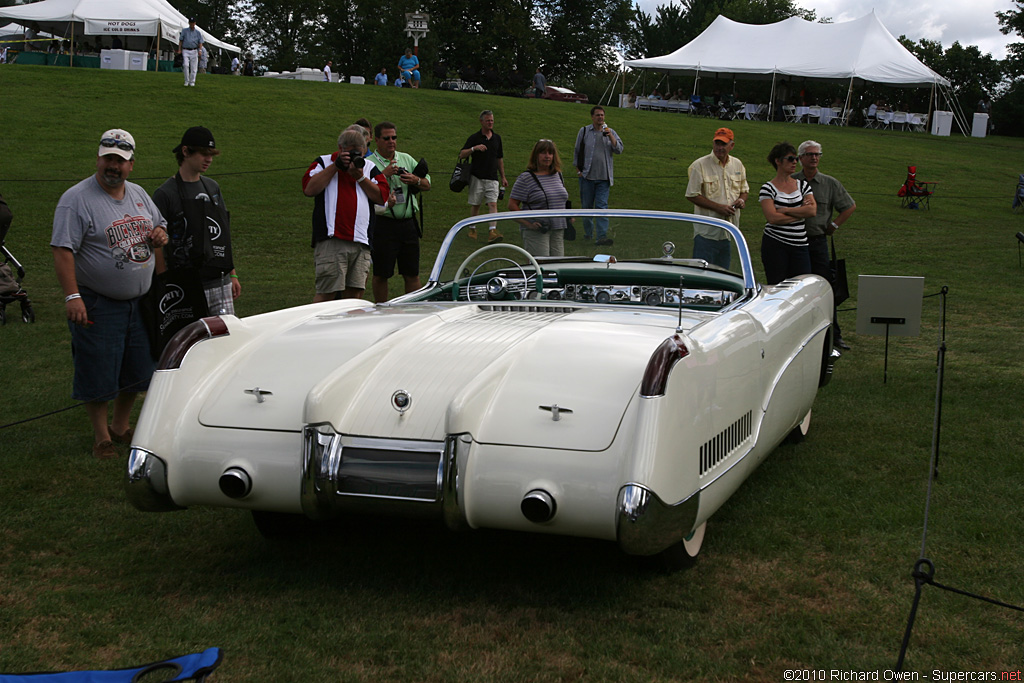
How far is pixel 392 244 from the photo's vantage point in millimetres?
8172

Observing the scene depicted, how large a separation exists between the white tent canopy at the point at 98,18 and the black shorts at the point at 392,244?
28.4 metres

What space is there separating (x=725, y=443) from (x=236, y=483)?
5.90ft

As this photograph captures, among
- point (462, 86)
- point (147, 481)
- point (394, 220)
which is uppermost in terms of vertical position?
point (462, 86)

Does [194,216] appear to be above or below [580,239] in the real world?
below

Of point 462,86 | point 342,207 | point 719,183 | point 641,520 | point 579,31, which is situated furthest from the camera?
point 579,31

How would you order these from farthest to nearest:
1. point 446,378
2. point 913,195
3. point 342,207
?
point 913,195 → point 342,207 → point 446,378

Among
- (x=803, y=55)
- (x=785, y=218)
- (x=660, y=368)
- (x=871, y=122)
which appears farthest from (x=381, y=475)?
(x=871, y=122)

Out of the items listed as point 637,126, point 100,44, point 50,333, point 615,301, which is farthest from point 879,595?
point 100,44

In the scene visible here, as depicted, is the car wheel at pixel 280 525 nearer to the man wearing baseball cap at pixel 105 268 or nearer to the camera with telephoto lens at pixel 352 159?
the man wearing baseball cap at pixel 105 268

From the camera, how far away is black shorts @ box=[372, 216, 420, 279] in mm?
8133

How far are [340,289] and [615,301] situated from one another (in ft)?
8.82

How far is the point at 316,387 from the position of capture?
3459 mm

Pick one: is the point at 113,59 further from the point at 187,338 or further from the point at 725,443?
the point at 725,443

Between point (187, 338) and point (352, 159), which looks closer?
point (187, 338)
